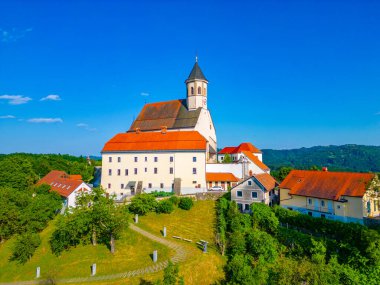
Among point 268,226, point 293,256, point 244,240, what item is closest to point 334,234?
point 293,256

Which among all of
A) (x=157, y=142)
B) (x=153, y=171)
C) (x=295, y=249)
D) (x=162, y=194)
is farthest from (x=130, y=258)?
(x=157, y=142)

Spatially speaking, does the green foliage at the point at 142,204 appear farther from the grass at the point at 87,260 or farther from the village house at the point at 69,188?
the village house at the point at 69,188

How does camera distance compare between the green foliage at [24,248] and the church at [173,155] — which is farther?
the church at [173,155]

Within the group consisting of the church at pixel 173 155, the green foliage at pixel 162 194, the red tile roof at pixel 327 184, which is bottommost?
the green foliage at pixel 162 194

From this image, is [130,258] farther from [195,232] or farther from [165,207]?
[165,207]

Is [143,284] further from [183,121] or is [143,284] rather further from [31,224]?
[183,121]

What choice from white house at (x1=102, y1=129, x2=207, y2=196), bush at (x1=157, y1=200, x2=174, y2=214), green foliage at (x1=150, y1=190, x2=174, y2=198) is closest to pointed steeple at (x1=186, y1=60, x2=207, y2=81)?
white house at (x1=102, y1=129, x2=207, y2=196)

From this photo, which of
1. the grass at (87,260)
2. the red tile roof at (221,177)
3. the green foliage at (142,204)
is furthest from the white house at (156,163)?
the grass at (87,260)
